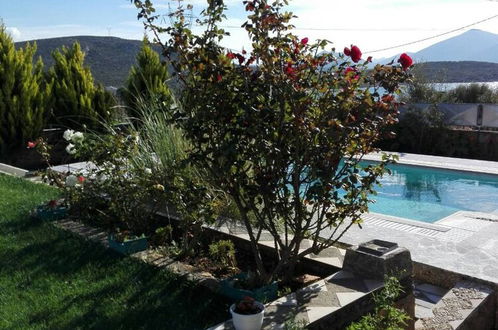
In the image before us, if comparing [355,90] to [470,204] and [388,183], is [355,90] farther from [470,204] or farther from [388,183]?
[388,183]

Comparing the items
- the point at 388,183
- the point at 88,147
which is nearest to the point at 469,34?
the point at 388,183

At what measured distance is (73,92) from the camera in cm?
1025

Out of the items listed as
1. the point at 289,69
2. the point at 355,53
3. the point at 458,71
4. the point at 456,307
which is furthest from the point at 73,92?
the point at 458,71

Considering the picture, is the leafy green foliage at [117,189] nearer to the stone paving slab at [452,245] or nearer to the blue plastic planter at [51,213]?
the blue plastic planter at [51,213]

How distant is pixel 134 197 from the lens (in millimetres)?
4371

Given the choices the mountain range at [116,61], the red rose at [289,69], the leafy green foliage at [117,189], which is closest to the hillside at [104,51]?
the mountain range at [116,61]

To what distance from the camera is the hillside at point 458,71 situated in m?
13.9

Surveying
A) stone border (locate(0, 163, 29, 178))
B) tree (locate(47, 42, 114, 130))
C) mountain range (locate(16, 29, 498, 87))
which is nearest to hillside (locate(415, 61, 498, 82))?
mountain range (locate(16, 29, 498, 87))

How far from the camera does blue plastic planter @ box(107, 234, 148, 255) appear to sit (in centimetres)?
395

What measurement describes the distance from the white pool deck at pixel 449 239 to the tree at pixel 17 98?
7247 millimetres

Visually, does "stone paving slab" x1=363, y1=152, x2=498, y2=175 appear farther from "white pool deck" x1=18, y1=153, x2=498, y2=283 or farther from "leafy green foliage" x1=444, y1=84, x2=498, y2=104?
"leafy green foliage" x1=444, y1=84, x2=498, y2=104

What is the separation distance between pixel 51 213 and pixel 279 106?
3220 mm

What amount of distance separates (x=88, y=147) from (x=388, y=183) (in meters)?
6.24

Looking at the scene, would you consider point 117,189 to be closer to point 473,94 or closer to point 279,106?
point 279,106
